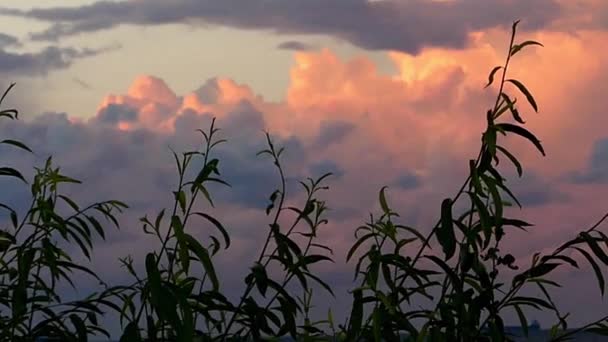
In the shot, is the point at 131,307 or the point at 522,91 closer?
the point at 522,91

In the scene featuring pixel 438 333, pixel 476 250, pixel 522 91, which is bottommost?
pixel 438 333

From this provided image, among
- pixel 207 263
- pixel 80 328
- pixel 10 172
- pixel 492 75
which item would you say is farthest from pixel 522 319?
pixel 10 172

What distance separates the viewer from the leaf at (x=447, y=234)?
379 centimetres

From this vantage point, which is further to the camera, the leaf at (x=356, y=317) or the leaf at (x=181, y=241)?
the leaf at (x=356, y=317)

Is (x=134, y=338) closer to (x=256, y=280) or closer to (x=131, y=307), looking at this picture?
(x=131, y=307)

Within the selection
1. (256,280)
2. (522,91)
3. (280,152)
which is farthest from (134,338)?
(522,91)

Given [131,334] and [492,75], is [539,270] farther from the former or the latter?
[131,334]

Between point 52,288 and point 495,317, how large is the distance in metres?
1.76

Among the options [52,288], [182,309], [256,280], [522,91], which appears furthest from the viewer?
[52,288]

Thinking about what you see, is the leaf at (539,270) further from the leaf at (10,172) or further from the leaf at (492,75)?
the leaf at (10,172)

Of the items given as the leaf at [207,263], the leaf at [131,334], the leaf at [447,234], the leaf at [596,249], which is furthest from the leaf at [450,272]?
the leaf at [131,334]

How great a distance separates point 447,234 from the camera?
12.5 feet

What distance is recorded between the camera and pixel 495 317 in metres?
4.07

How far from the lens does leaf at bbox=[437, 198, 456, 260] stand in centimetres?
379
